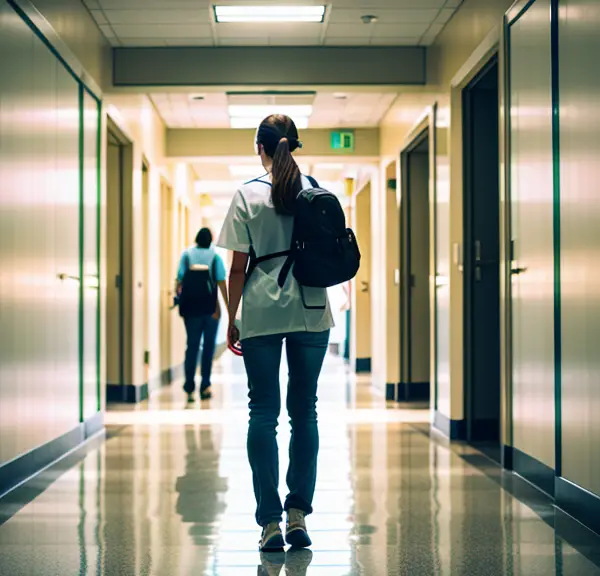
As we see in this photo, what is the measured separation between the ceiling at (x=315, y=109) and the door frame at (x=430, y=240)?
76cm

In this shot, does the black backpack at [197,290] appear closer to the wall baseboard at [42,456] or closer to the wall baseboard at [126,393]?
the wall baseboard at [126,393]

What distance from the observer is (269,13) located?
571 centimetres

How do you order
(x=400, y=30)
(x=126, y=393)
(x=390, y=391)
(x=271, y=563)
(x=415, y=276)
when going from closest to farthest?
(x=271, y=563) → (x=400, y=30) → (x=126, y=393) → (x=415, y=276) → (x=390, y=391)

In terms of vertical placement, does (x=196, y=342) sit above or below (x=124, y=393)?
above

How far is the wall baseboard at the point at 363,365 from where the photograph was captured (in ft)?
35.8

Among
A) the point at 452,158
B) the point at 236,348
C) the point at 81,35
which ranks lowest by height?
the point at 236,348

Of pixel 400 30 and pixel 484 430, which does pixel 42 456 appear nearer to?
pixel 484 430

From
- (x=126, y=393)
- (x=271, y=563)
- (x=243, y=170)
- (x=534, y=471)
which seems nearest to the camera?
(x=271, y=563)

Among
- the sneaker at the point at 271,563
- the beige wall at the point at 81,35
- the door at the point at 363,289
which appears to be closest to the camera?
the sneaker at the point at 271,563

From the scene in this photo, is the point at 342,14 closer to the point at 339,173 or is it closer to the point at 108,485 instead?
the point at 108,485

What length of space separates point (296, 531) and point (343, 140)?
23.0 ft

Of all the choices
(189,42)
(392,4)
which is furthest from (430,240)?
(189,42)

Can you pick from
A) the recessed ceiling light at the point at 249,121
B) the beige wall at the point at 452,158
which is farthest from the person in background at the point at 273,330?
the recessed ceiling light at the point at 249,121

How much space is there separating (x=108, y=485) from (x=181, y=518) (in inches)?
30.3
